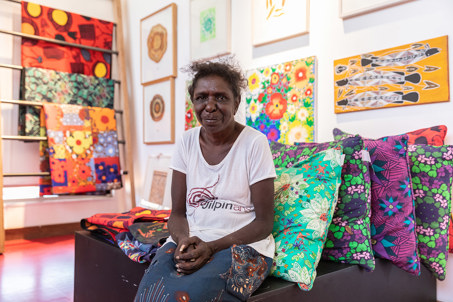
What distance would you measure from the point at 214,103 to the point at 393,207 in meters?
0.82

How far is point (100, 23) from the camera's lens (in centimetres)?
366

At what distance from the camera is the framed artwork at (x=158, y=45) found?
3225 millimetres

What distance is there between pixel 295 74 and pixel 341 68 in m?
0.30

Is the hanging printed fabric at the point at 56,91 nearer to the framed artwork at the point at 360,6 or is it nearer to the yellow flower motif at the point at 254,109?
the yellow flower motif at the point at 254,109

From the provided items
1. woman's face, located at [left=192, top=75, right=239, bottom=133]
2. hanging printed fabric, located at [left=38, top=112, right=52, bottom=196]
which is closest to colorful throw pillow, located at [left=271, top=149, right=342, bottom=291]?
woman's face, located at [left=192, top=75, right=239, bottom=133]

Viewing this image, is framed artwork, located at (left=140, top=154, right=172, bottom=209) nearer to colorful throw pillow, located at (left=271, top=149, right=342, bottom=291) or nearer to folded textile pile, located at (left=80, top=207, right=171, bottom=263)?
folded textile pile, located at (left=80, top=207, right=171, bottom=263)

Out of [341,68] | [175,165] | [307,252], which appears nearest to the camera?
[307,252]

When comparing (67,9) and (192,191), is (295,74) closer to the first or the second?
(192,191)

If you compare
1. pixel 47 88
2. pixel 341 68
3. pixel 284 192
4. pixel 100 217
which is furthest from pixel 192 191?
pixel 47 88

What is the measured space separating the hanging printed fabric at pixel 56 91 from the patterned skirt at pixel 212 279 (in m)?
2.69

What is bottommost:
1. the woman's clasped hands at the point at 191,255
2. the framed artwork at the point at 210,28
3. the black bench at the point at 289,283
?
the black bench at the point at 289,283

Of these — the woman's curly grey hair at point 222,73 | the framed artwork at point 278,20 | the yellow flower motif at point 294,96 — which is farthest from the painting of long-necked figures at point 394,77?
the woman's curly grey hair at point 222,73

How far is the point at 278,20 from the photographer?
7.72 ft

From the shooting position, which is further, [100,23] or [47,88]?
[100,23]
